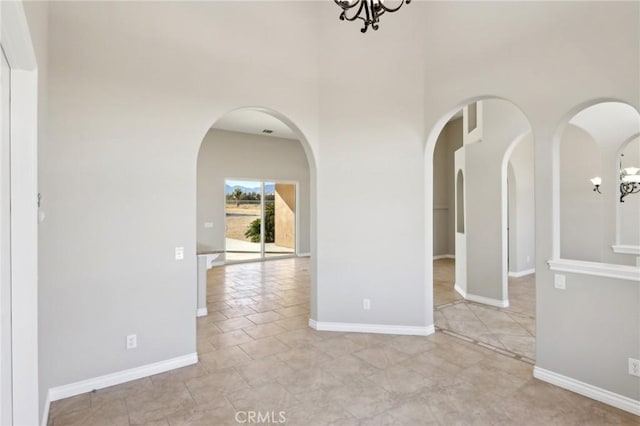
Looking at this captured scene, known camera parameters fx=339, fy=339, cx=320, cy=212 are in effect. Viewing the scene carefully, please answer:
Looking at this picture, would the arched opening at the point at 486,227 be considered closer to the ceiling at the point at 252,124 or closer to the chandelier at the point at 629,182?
the chandelier at the point at 629,182

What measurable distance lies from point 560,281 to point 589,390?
35.0 inches

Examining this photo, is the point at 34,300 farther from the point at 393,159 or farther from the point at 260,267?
the point at 260,267

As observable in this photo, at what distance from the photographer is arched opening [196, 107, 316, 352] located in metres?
5.57

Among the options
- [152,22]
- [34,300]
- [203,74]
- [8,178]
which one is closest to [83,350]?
[34,300]

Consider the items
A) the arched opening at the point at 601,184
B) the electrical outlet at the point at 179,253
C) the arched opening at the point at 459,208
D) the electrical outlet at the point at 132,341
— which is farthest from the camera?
the arched opening at the point at 459,208

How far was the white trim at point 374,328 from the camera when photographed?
163 inches

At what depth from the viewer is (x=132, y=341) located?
10.2 feet

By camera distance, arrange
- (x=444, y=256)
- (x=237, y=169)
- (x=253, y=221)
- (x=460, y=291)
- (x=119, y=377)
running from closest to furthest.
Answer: (x=119, y=377) → (x=460, y=291) → (x=237, y=169) → (x=253, y=221) → (x=444, y=256)

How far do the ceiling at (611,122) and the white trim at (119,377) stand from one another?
5994 mm

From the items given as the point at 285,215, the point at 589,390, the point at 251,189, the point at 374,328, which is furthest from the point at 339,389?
the point at 285,215

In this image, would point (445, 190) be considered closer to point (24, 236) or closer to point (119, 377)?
point (119, 377)

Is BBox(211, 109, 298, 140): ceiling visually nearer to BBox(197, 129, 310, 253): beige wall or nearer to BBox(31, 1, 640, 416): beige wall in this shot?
BBox(197, 129, 310, 253): beige wall

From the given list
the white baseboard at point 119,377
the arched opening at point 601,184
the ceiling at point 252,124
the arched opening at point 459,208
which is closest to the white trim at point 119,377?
the white baseboard at point 119,377

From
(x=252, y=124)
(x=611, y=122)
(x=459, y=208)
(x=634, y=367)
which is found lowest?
(x=634, y=367)
